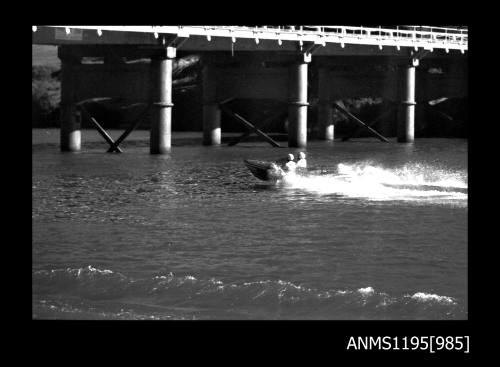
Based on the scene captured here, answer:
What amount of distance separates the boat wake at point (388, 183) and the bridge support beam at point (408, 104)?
2747 cm

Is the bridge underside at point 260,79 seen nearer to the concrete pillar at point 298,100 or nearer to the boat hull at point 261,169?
the concrete pillar at point 298,100

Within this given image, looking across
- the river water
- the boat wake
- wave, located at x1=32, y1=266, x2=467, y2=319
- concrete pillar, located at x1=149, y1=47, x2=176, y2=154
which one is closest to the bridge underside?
concrete pillar, located at x1=149, y1=47, x2=176, y2=154

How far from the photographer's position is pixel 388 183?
48438 millimetres

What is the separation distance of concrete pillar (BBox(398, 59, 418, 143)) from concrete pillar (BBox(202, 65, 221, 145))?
14.4 meters

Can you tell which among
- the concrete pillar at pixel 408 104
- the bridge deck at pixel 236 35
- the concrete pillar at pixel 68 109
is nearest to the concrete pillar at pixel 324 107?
the bridge deck at pixel 236 35

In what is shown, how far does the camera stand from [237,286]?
24766 mm

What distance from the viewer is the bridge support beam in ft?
279

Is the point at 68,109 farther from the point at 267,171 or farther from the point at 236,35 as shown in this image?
the point at 267,171

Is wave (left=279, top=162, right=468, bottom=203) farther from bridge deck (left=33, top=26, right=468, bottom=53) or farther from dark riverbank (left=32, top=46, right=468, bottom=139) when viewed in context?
dark riverbank (left=32, top=46, right=468, bottom=139)

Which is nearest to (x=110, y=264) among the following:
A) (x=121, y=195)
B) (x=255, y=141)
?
(x=121, y=195)

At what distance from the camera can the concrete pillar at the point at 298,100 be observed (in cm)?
7538
